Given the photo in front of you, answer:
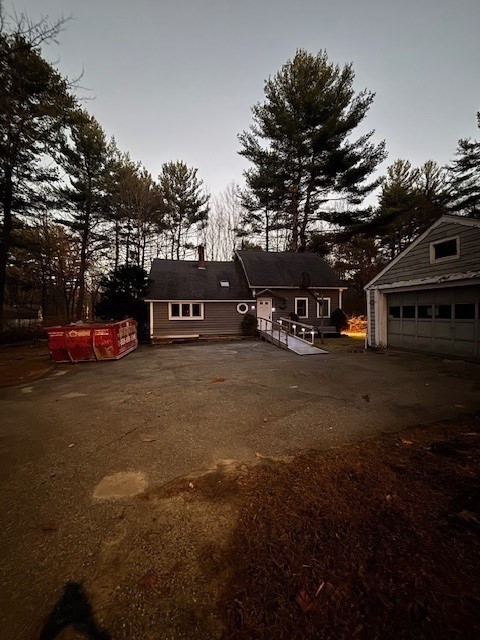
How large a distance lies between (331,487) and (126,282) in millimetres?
15971

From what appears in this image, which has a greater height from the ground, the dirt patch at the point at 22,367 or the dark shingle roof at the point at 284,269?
the dark shingle roof at the point at 284,269

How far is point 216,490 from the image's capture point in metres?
2.66

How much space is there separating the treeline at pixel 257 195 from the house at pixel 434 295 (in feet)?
40.2

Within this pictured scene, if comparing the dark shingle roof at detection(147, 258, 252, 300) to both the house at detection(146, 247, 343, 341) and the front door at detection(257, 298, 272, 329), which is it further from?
the front door at detection(257, 298, 272, 329)

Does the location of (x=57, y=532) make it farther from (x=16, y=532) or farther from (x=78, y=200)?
(x=78, y=200)

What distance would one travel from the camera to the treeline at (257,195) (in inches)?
659

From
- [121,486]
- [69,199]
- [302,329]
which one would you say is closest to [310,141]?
[302,329]

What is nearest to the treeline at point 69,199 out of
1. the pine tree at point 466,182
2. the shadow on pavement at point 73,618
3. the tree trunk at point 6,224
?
the tree trunk at point 6,224

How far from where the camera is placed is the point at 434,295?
9.68 meters

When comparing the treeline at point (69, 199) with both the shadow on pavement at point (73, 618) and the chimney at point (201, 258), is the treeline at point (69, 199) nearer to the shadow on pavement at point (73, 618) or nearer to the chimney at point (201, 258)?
the chimney at point (201, 258)

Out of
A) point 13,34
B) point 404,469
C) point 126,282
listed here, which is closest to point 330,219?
point 126,282

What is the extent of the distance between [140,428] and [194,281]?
49.5ft

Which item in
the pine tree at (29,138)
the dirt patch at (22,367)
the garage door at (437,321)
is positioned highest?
the pine tree at (29,138)

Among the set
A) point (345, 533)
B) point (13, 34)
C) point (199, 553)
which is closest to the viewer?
point (199, 553)
